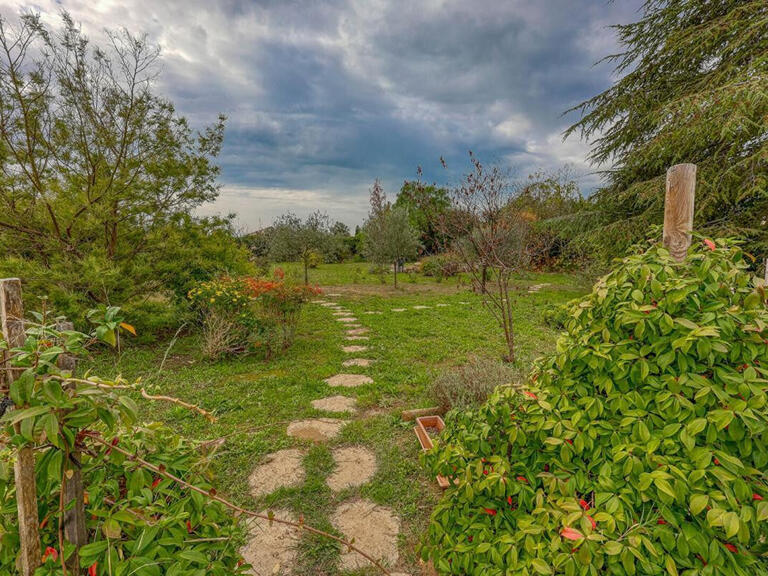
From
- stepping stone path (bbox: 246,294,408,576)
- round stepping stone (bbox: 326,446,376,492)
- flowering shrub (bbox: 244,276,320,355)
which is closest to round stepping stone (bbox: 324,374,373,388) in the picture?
stepping stone path (bbox: 246,294,408,576)

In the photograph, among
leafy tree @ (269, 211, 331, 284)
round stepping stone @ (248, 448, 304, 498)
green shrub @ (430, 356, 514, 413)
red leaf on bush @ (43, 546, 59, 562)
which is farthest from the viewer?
leafy tree @ (269, 211, 331, 284)

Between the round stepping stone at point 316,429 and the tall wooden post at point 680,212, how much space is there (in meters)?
2.77

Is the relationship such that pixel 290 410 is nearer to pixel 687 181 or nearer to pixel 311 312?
pixel 687 181

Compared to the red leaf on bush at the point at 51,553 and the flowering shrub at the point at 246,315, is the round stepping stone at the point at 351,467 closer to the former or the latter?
the red leaf on bush at the point at 51,553

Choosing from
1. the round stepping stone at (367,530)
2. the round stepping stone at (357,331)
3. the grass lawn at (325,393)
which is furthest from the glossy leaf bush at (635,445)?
the round stepping stone at (357,331)

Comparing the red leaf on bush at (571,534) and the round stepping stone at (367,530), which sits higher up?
the red leaf on bush at (571,534)

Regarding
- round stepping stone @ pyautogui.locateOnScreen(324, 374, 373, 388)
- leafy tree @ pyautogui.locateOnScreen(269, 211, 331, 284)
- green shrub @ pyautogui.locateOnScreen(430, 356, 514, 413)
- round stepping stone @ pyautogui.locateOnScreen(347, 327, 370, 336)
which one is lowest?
round stepping stone @ pyautogui.locateOnScreen(324, 374, 373, 388)

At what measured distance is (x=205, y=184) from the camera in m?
6.76

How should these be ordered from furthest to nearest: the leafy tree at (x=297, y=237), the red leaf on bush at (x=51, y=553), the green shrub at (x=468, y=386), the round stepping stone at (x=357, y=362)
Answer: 1. the leafy tree at (x=297, y=237)
2. the round stepping stone at (x=357, y=362)
3. the green shrub at (x=468, y=386)
4. the red leaf on bush at (x=51, y=553)

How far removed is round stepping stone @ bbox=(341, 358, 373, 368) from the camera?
4938 millimetres

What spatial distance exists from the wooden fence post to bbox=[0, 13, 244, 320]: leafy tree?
458cm

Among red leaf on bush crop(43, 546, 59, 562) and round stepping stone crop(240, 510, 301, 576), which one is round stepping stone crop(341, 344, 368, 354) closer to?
round stepping stone crop(240, 510, 301, 576)

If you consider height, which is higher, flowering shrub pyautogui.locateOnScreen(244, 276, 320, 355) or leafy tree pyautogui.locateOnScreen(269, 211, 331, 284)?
leafy tree pyautogui.locateOnScreen(269, 211, 331, 284)

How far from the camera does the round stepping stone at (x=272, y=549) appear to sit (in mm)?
1792
